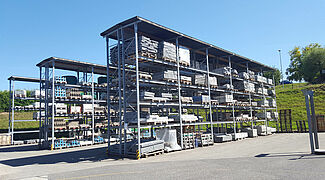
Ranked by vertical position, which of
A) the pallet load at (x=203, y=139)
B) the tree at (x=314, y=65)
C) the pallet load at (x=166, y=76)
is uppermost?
the tree at (x=314, y=65)

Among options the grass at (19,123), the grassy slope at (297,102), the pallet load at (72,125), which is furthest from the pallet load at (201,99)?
the grass at (19,123)

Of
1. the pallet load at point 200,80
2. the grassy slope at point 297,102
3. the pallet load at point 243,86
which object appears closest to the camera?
the pallet load at point 200,80

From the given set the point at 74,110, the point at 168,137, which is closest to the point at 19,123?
the point at 74,110

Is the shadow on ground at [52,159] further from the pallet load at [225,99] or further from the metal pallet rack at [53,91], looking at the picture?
the pallet load at [225,99]

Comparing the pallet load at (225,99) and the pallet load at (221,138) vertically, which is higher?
the pallet load at (225,99)

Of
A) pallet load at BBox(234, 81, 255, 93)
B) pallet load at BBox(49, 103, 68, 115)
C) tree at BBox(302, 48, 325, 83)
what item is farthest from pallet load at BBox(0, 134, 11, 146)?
tree at BBox(302, 48, 325, 83)

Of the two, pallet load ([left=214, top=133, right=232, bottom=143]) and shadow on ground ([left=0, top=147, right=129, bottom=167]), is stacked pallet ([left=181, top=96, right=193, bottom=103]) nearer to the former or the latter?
pallet load ([left=214, top=133, right=232, bottom=143])

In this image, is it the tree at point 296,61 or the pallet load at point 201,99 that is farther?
the tree at point 296,61

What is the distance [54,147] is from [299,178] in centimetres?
1718

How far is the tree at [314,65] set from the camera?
54266 millimetres

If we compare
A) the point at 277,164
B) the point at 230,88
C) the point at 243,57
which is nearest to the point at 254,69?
the point at 243,57

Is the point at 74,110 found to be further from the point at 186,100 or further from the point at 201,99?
the point at 201,99

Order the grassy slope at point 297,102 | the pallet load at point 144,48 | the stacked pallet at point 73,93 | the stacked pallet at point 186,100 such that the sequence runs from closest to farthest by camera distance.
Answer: the pallet load at point 144,48
the stacked pallet at point 186,100
the stacked pallet at point 73,93
the grassy slope at point 297,102

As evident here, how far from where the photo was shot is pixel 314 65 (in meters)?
55.3
